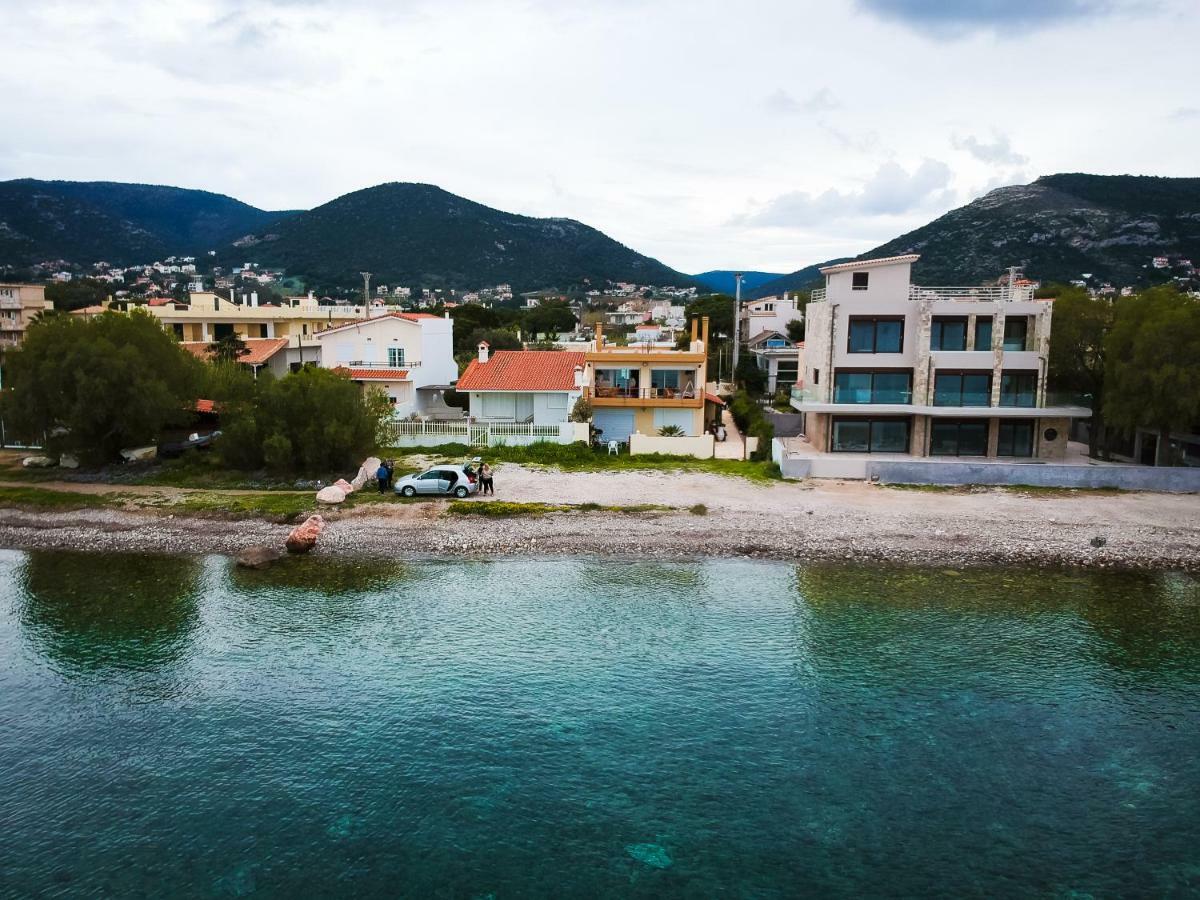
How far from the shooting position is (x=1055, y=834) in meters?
15.1

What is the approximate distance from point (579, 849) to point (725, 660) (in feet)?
26.9

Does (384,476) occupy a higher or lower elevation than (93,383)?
lower

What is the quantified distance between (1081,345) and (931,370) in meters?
7.70

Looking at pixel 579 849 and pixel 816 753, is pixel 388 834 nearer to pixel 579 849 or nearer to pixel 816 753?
pixel 579 849

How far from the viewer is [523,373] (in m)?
46.5

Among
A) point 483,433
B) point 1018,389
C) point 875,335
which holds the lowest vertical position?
point 483,433

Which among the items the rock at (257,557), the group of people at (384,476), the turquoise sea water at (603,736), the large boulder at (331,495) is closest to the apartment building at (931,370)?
the turquoise sea water at (603,736)

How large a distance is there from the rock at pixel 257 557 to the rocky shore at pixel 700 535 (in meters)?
1.00

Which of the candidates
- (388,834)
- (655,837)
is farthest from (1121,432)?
(388,834)

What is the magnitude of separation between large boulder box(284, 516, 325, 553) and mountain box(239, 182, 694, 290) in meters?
132

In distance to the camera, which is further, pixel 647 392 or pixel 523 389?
pixel 647 392

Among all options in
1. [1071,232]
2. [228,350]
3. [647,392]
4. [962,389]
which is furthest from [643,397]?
[1071,232]

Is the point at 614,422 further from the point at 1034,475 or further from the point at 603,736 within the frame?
the point at 603,736

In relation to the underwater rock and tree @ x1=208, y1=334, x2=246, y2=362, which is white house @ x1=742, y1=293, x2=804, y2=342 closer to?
tree @ x1=208, y1=334, x2=246, y2=362
